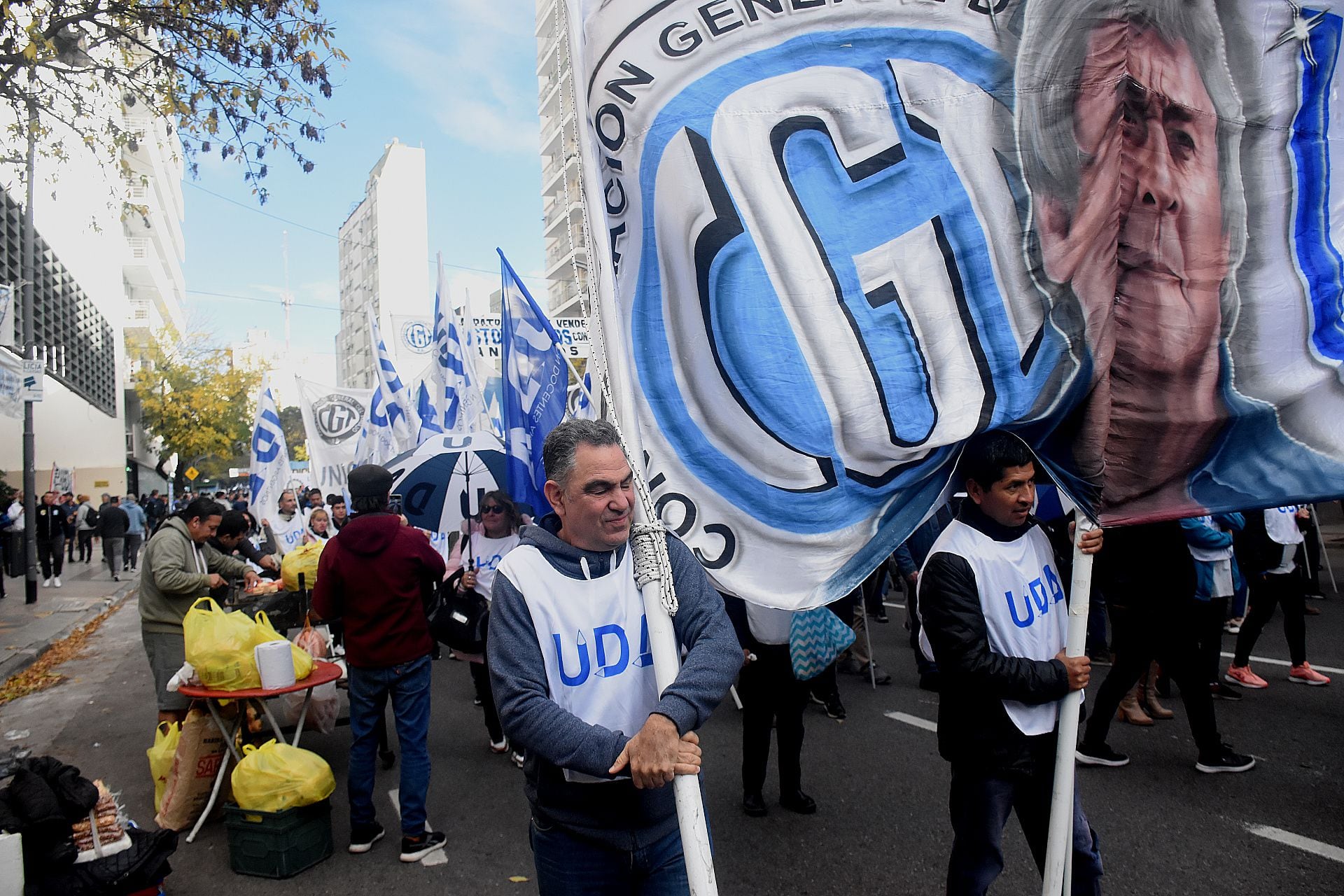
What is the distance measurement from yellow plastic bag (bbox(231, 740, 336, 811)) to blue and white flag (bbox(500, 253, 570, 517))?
80.8 inches

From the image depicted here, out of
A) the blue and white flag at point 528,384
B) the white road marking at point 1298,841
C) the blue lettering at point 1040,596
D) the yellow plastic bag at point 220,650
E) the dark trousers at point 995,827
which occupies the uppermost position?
the blue and white flag at point 528,384

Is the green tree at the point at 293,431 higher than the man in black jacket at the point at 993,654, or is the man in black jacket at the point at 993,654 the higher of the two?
the green tree at the point at 293,431

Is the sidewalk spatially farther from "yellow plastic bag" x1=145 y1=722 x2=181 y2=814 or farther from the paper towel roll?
the paper towel roll

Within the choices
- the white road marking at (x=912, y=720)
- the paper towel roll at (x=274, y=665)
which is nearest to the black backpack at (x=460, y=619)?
the paper towel roll at (x=274, y=665)

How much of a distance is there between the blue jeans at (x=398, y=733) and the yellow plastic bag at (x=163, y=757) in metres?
1.26

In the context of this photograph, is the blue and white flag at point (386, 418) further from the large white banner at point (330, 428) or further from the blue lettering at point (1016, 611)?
the blue lettering at point (1016, 611)

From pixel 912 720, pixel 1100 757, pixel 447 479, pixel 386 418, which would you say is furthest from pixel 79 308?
pixel 1100 757

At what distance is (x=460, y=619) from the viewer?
5508 millimetres

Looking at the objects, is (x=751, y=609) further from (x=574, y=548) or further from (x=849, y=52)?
(x=849, y=52)

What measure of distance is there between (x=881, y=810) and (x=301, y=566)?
495cm

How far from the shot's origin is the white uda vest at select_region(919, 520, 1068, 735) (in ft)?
9.06

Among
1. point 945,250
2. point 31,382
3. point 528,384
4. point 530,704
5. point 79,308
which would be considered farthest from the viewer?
point 79,308

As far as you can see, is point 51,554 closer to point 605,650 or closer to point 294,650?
point 294,650

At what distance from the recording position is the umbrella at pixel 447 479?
6.54 meters
